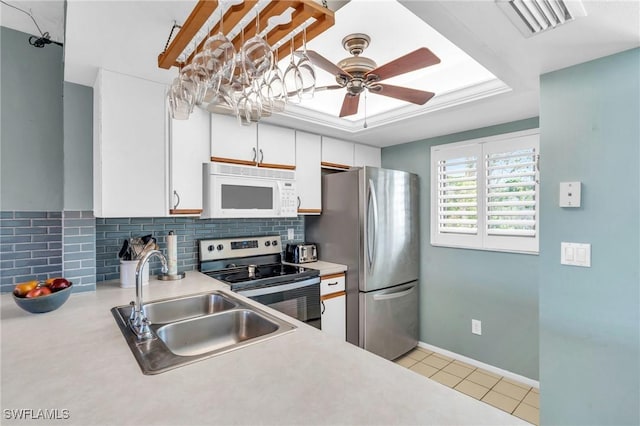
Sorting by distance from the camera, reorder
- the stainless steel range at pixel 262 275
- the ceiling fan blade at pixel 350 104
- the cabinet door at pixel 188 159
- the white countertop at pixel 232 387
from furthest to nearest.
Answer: the stainless steel range at pixel 262 275 < the cabinet door at pixel 188 159 < the ceiling fan blade at pixel 350 104 < the white countertop at pixel 232 387

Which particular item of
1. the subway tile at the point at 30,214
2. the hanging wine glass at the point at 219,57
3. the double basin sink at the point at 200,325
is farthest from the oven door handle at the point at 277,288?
the hanging wine glass at the point at 219,57

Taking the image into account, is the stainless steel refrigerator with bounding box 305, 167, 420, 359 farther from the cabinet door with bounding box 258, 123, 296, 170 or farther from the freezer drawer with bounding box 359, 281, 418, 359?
the cabinet door with bounding box 258, 123, 296, 170

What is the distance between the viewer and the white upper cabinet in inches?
94.4

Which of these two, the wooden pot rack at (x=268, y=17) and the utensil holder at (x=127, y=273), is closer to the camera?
the wooden pot rack at (x=268, y=17)

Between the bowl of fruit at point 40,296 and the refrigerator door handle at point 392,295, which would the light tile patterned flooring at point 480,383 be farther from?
the bowl of fruit at point 40,296

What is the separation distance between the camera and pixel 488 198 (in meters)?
2.79

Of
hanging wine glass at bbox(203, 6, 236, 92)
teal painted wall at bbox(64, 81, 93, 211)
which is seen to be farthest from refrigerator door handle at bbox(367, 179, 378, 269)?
teal painted wall at bbox(64, 81, 93, 211)

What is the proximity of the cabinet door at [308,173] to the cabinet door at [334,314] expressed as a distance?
0.84 m

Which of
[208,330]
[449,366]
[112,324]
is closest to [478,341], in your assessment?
[449,366]

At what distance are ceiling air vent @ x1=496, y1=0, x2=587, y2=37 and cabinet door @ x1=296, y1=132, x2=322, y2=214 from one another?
192 centimetres

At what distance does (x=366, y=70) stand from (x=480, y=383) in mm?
2626

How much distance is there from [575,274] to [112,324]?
7.29ft

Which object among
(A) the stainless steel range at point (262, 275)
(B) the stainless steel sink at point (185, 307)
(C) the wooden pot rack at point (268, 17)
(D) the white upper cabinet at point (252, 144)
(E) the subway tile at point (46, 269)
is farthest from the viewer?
(D) the white upper cabinet at point (252, 144)

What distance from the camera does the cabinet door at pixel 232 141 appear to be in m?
2.38
